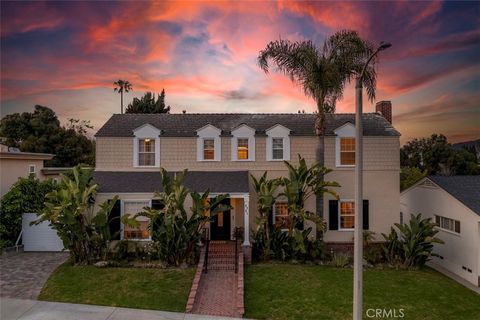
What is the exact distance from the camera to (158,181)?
17.2 meters

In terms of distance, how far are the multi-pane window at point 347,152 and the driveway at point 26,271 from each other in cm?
1500

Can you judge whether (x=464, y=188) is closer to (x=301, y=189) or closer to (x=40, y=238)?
(x=301, y=189)

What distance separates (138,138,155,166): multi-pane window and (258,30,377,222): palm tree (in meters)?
7.65

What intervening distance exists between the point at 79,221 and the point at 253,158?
9054 millimetres

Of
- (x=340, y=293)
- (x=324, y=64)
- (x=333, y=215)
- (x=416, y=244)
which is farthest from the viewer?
(x=333, y=215)

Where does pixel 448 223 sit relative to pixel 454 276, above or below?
above

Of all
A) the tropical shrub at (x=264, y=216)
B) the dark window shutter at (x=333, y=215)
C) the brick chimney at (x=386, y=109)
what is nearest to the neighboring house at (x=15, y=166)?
the tropical shrub at (x=264, y=216)

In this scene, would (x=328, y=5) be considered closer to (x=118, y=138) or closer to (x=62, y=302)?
(x=118, y=138)

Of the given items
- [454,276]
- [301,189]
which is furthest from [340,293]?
[454,276]

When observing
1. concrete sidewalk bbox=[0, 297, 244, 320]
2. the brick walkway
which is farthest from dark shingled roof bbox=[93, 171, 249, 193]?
concrete sidewalk bbox=[0, 297, 244, 320]

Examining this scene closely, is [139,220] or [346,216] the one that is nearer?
[139,220]

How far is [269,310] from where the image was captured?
10.7 metres

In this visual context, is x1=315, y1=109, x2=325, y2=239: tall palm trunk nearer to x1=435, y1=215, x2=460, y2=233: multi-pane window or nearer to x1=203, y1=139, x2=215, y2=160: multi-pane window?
x1=203, y1=139, x2=215, y2=160: multi-pane window

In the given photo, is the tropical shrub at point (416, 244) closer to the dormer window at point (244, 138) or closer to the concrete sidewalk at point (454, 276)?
the concrete sidewalk at point (454, 276)
